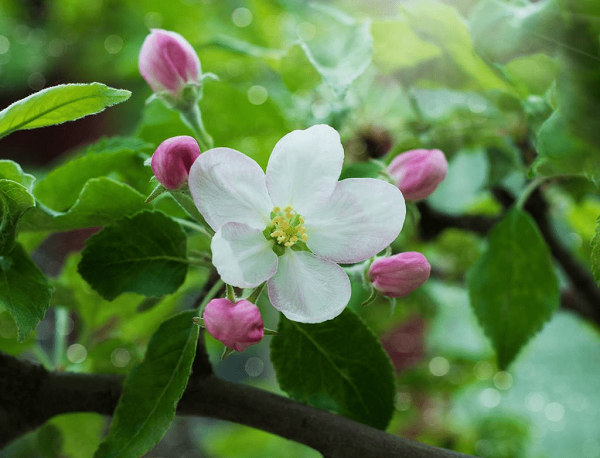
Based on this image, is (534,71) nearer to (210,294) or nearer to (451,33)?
(451,33)

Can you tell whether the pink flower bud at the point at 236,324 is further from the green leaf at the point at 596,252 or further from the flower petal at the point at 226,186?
the green leaf at the point at 596,252

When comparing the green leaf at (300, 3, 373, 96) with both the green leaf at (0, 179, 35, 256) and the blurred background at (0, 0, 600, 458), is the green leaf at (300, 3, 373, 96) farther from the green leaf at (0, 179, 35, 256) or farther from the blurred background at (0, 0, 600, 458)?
the green leaf at (0, 179, 35, 256)

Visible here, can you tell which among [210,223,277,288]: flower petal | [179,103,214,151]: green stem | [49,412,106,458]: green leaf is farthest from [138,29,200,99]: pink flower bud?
[49,412,106,458]: green leaf

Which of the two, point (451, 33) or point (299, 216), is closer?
point (299, 216)

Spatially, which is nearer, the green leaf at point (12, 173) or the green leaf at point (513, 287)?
the green leaf at point (12, 173)

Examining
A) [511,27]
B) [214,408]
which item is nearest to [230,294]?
[214,408]

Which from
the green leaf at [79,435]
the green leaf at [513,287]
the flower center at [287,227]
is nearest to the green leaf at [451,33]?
the green leaf at [513,287]
